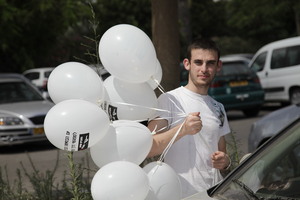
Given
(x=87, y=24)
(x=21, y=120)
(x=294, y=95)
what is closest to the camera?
(x=21, y=120)

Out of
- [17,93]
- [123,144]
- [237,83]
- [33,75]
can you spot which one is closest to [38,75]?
[33,75]

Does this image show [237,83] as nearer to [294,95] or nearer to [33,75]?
[294,95]

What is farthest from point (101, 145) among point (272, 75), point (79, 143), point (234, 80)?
point (272, 75)

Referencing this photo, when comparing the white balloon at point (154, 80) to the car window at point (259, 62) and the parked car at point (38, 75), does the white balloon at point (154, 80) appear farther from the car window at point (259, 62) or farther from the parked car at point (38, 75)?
the parked car at point (38, 75)

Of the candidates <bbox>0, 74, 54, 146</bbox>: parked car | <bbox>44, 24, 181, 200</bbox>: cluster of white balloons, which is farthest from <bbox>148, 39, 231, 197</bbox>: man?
<bbox>0, 74, 54, 146</bbox>: parked car

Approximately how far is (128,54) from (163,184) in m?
0.74

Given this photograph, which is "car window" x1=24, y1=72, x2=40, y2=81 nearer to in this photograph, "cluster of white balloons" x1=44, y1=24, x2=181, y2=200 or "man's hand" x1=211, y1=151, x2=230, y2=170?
"cluster of white balloons" x1=44, y1=24, x2=181, y2=200

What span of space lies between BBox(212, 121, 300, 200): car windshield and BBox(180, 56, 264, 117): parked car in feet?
39.6

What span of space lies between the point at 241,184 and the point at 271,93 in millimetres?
14670

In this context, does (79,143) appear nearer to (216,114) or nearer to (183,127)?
(183,127)

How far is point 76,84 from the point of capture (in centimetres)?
331

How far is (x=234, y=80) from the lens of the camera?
51.8ft

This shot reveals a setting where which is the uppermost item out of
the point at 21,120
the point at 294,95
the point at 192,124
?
the point at 192,124

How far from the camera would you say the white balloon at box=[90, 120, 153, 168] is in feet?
10.5
